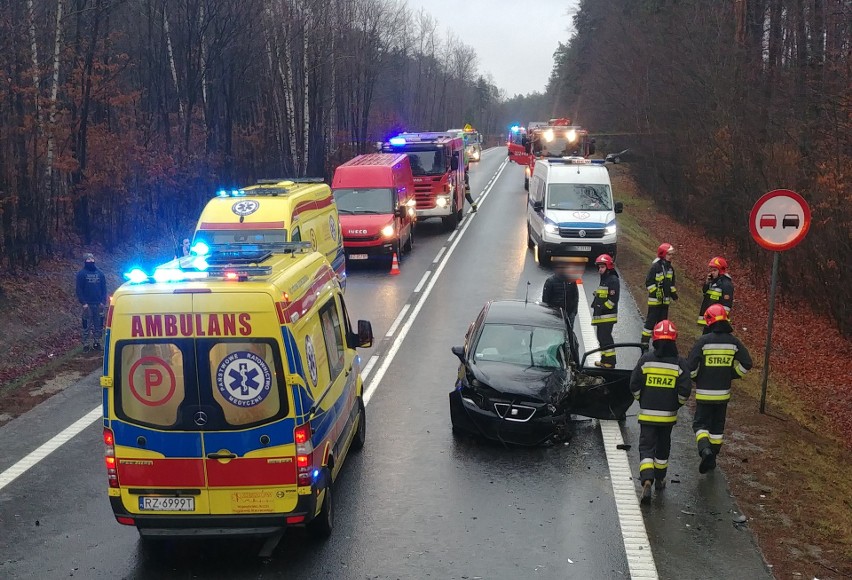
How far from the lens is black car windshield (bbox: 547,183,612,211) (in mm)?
22828

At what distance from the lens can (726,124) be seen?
2909cm

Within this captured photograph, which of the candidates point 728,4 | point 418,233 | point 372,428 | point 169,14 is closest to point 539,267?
point 418,233

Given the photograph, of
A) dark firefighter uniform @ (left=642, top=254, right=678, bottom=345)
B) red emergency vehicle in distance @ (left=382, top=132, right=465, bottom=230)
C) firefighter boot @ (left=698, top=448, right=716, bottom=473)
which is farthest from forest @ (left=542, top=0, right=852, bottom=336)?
firefighter boot @ (left=698, top=448, right=716, bottom=473)

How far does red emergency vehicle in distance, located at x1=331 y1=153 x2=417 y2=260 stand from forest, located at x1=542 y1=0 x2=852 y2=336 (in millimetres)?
9549

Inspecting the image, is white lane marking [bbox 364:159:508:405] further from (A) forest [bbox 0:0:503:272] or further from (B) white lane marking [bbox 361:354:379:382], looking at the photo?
(A) forest [bbox 0:0:503:272]

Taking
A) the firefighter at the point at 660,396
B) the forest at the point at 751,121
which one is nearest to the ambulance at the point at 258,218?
the firefighter at the point at 660,396

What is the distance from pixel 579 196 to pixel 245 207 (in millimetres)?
10600

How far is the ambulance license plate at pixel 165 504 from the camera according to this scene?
22.4 ft

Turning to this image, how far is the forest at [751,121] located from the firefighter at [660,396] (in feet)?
32.7

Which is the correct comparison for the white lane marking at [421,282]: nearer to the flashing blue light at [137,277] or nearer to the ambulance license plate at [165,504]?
the flashing blue light at [137,277]

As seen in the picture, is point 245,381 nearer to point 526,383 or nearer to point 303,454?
point 303,454

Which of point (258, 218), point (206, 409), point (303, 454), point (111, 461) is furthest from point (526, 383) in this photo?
point (258, 218)

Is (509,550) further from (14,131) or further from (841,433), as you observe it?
(14,131)

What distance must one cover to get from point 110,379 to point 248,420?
113 centimetres
